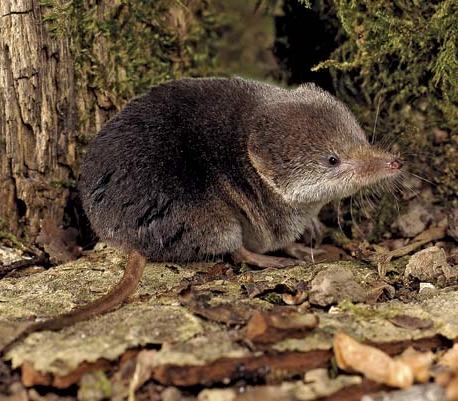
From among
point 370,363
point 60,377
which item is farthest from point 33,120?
point 370,363

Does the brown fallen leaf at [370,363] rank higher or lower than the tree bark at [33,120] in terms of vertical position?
lower

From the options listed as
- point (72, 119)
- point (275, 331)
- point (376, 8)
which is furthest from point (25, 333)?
point (376, 8)

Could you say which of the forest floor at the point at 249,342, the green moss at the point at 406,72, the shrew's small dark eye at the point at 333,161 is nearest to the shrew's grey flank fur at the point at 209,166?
the shrew's small dark eye at the point at 333,161

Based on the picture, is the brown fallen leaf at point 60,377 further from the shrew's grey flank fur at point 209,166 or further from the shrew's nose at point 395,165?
the shrew's nose at point 395,165

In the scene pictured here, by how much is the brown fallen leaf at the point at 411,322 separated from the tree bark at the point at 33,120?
7.30 ft

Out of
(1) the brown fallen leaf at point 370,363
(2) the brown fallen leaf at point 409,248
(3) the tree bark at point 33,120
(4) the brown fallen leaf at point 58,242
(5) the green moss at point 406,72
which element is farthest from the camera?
(4) the brown fallen leaf at point 58,242

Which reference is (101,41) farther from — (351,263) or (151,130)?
(351,263)

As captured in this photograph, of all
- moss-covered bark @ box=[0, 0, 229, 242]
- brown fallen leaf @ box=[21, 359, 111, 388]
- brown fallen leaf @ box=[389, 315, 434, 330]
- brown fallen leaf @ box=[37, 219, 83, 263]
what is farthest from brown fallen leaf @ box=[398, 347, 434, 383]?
moss-covered bark @ box=[0, 0, 229, 242]

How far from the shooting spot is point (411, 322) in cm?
267

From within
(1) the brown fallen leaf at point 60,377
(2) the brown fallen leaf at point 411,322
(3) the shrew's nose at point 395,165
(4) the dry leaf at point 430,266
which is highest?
(3) the shrew's nose at point 395,165

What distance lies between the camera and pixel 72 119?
4043mm

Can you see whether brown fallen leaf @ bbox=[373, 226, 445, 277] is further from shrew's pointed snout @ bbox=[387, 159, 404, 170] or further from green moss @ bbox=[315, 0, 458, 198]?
shrew's pointed snout @ bbox=[387, 159, 404, 170]

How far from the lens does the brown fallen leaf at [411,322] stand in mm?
2639

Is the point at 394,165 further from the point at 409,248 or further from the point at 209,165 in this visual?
the point at 209,165
